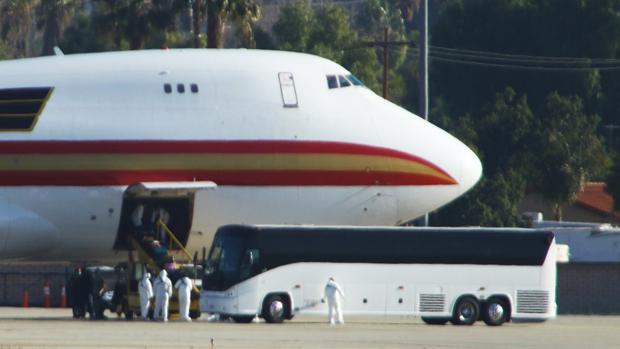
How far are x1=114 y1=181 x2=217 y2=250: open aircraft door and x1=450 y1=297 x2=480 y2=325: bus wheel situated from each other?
24.0 ft

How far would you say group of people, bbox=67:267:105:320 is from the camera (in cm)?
4569

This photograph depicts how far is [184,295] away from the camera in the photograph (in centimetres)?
4341

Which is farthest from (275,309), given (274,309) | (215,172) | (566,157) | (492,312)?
(566,157)

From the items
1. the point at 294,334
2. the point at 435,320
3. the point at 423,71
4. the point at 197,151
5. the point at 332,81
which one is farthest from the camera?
the point at 423,71

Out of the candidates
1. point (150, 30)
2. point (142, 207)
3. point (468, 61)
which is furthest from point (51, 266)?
point (468, 61)

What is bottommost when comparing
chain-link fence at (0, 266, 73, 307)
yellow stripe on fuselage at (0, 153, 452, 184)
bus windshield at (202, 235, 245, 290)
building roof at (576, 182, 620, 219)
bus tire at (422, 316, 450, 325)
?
building roof at (576, 182, 620, 219)

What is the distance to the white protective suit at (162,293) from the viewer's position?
43156 millimetres

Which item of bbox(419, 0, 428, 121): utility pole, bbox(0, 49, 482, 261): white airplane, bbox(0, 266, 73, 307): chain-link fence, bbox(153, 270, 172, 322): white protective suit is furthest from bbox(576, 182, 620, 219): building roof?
bbox(153, 270, 172, 322): white protective suit

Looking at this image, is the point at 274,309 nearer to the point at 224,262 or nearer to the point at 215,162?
the point at 224,262

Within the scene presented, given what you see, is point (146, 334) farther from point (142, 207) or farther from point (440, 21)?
point (440, 21)

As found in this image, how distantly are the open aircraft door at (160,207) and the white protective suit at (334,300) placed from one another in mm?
4603

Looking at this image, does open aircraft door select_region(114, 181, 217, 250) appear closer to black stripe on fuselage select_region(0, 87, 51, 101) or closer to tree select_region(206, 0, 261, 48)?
black stripe on fuselage select_region(0, 87, 51, 101)

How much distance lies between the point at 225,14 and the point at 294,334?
114 feet

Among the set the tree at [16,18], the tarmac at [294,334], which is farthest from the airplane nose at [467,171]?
the tree at [16,18]
